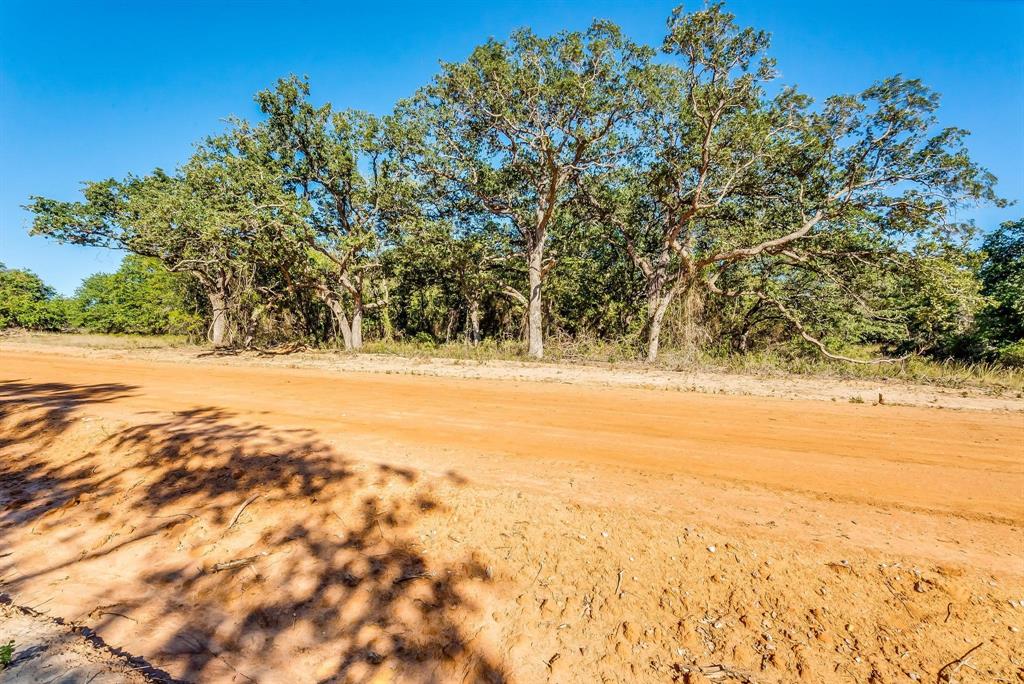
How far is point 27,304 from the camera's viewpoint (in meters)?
28.6

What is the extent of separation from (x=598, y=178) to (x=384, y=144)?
824cm

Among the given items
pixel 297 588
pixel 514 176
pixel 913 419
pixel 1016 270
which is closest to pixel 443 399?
pixel 297 588

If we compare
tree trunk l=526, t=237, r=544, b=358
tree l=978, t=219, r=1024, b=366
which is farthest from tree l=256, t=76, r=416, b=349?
tree l=978, t=219, r=1024, b=366

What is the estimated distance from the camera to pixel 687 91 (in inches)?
537

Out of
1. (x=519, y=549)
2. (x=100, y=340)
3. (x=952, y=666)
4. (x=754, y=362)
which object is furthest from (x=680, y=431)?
(x=100, y=340)

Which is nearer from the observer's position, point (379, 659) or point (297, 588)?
point (379, 659)

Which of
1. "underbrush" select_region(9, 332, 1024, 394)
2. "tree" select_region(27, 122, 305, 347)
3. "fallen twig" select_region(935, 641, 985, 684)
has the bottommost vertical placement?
"fallen twig" select_region(935, 641, 985, 684)

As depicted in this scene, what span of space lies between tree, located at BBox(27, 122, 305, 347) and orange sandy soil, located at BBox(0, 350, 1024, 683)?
37.4ft

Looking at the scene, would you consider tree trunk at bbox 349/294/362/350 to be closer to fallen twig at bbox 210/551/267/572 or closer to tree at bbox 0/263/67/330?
fallen twig at bbox 210/551/267/572

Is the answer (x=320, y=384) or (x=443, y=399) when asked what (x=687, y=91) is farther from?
(x=320, y=384)

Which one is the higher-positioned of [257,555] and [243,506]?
[243,506]

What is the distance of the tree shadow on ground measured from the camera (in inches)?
103

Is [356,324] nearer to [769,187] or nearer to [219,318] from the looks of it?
[219,318]

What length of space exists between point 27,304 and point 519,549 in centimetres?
4076
